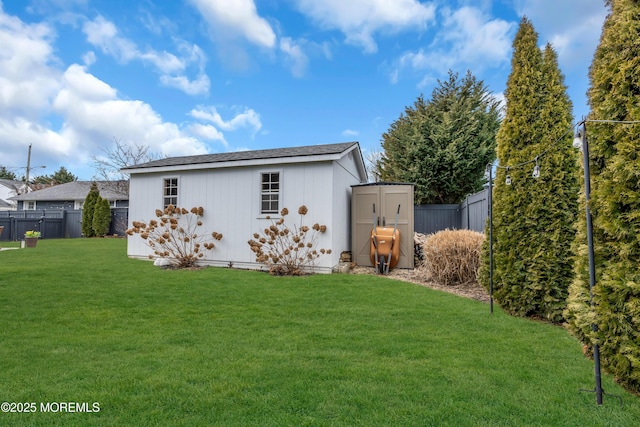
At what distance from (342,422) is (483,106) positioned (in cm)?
1394

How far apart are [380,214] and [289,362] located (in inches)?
234

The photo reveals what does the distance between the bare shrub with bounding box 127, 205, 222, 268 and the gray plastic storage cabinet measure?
351 centimetres

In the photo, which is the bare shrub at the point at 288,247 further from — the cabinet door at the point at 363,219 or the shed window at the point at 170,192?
the shed window at the point at 170,192

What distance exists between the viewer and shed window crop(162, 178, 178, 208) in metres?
8.98

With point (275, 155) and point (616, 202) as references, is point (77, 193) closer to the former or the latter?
point (275, 155)

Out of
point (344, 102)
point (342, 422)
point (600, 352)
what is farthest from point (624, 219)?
point (344, 102)

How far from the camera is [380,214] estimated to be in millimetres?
8195

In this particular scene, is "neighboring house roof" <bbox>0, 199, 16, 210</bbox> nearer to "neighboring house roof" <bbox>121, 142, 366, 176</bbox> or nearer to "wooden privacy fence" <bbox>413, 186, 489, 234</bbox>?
"neighboring house roof" <bbox>121, 142, 366, 176</bbox>

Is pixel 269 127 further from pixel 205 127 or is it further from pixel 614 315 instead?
pixel 614 315

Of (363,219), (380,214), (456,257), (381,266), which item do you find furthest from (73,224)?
(456,257)

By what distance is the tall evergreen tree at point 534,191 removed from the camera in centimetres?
388

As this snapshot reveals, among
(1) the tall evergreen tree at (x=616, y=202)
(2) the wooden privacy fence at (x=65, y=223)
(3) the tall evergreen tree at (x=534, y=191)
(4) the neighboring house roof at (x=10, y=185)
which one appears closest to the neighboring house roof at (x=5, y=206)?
(4) the neighboring house roof at (x=10, y=185)

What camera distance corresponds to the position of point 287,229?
750 centimetres

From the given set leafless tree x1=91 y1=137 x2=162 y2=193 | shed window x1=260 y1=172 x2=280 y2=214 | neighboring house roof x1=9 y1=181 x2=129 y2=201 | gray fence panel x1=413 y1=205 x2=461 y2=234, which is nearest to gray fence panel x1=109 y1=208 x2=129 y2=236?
leafless tree x1=91 y1=137 x2=162 y2=193
